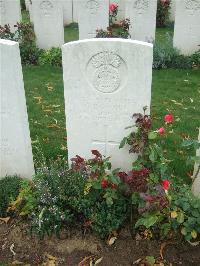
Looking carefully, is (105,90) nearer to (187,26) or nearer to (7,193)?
(7,193)

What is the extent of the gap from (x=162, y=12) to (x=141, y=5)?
3.73 meters

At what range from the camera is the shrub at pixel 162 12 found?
12.6 metres

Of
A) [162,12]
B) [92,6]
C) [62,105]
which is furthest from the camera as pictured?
[162,12]

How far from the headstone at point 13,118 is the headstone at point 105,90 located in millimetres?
470

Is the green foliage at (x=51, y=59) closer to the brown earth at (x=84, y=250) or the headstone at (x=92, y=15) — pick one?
the headstone at (x=92, y=15)

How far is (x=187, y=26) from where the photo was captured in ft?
29.1

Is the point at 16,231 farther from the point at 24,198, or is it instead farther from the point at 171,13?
the point at 171,13

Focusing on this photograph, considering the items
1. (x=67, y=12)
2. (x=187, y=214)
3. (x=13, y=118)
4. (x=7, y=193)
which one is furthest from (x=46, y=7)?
(x=187, y=214)

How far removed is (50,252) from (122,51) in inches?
80.6

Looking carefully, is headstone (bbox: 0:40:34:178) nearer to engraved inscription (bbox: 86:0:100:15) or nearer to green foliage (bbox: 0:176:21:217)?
green foliage (bbox: 0:176:21:217)

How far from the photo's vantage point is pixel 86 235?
3820 millimetres

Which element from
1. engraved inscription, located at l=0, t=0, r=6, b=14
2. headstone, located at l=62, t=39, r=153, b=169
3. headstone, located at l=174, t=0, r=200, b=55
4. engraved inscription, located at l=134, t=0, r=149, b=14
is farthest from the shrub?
headstone, located at l=62, t=39, r=153, b=169

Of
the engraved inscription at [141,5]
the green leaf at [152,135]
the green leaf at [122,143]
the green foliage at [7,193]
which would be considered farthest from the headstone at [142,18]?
the green foliage at [7,193]

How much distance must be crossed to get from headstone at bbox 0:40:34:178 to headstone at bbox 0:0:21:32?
254 inches
